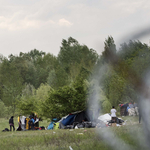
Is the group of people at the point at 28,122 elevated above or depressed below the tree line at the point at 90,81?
below

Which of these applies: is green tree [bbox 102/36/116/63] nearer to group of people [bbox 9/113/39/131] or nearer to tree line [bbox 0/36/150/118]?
tree line [bbox 0/36/150/118]

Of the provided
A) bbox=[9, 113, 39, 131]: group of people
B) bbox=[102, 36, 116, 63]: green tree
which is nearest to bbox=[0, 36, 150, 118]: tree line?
bbox=[102, 36, 116, 63]: green tree

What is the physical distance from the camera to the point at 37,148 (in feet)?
38.2

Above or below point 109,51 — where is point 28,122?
below

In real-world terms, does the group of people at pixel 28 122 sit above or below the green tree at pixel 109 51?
below

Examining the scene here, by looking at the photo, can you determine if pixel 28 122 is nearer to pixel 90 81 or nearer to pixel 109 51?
pixel 90 81

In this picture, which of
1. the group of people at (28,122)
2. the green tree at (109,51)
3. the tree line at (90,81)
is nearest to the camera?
the green tree at (109,51)

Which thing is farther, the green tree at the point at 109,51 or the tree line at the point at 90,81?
the tree line at the point at 90,81

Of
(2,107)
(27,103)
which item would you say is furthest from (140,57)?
(2,107)

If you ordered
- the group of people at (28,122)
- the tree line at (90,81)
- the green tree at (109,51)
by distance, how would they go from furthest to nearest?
the group of people at (28,122)
the tree line at (90,81)
the green tree at (109,51)

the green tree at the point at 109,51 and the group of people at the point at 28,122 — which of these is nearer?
the green tree at the point at 109,51

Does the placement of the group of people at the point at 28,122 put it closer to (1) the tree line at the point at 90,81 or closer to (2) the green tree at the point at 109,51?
(1) the tree line at the point at 90,81

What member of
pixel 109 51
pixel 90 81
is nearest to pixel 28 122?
pixel 90 81

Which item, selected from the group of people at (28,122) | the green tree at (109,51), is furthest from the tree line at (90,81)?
the group of people at (28,122)
